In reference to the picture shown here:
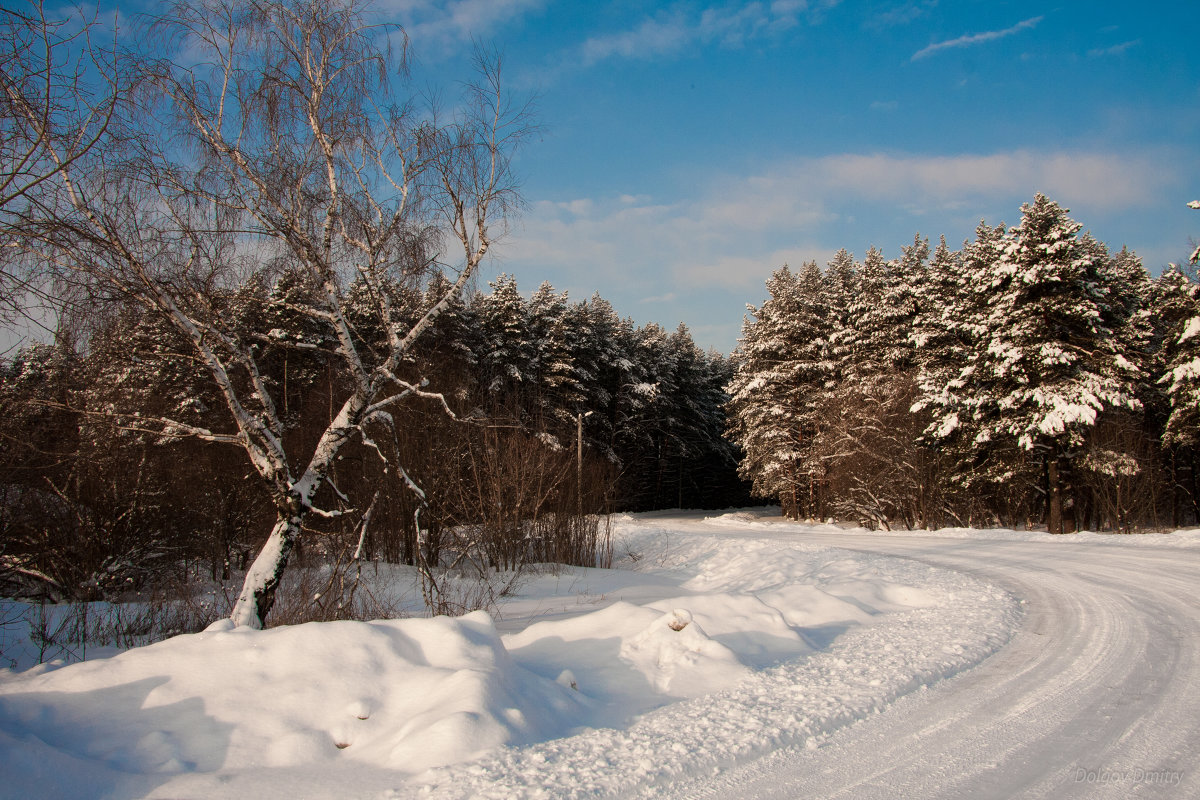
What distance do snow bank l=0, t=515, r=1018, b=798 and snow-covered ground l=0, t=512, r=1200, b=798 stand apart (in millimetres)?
13

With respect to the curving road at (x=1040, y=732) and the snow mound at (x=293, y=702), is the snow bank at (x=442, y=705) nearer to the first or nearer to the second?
the snow mound at (x=293, y=702)

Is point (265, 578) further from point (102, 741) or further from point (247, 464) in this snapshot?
point (247, 464)

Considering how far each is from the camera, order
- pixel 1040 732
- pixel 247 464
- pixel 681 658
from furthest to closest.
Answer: pixel 247 464, pixel 681 658, pixel 1040 732

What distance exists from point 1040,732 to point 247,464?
15.4 m

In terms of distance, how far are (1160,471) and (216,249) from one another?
89.2ft

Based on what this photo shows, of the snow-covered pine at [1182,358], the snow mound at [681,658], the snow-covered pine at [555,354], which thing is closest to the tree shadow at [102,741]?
the snow mound at [681,658]

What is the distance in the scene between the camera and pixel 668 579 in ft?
47.3

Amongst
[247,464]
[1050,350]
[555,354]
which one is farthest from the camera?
[555,354]

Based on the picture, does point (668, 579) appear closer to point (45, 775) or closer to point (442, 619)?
point (442, 619)

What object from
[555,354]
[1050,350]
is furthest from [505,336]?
[1050,350]

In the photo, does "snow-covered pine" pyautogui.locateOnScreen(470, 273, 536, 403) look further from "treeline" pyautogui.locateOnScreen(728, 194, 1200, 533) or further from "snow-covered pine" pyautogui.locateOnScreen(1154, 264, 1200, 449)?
"snow-covered pine" pyautogui.locateOnScreen(1154, 264, 1200, 449)

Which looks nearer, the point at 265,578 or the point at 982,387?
the point at 265,578

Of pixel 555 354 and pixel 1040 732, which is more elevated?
pixel 555 354

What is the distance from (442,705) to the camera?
3.85 m
